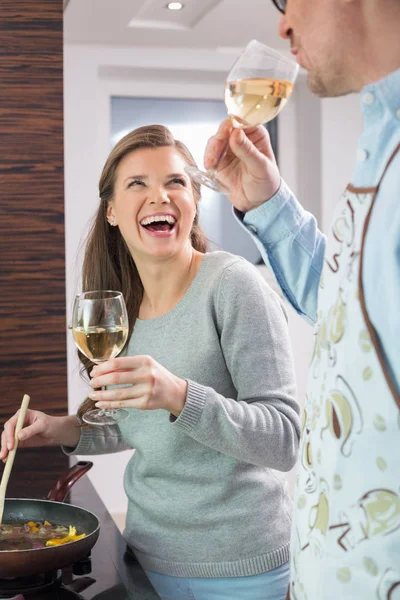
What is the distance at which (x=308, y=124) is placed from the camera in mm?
5086

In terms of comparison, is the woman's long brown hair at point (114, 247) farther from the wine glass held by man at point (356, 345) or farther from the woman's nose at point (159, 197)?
the wine glass held by man at point (356, 345)

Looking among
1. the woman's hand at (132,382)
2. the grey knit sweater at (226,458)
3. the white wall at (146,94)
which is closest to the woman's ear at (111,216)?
the grey knit sweater at (226,458)

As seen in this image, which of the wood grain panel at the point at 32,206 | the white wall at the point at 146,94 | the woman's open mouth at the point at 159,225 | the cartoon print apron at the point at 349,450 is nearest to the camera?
the cartoon print apron at the point at 349,450

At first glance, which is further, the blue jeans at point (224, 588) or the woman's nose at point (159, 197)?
the woman's nose at point (159, 197)

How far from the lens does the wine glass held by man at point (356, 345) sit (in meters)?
0.85

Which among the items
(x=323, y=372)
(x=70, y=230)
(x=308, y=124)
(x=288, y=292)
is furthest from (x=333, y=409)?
(x=308, y=124)

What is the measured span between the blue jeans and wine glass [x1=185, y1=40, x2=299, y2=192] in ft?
2.94

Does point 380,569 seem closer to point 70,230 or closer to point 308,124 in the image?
point 70,230

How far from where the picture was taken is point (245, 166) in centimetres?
134

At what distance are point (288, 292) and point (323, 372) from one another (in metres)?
0.38

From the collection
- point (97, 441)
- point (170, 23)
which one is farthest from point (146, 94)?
point (97, 441)

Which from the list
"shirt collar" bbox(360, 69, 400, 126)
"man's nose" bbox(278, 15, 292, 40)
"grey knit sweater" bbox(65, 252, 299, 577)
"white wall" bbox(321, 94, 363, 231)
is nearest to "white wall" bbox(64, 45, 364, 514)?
"white wall" bbox(321, 94, 363, 231)

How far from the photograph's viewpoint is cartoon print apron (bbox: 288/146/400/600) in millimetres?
846

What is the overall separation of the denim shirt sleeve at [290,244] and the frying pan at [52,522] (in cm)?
53
